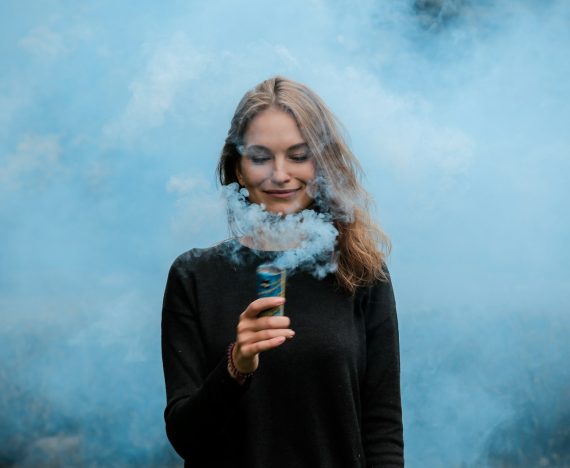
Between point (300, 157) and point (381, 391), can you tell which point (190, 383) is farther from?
point (300, 157)

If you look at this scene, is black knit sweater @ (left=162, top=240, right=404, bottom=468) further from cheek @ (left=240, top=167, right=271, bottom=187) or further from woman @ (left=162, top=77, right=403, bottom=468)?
cheek @ (left=240, top=167, right=271, bottom=187)

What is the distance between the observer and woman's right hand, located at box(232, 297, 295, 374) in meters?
1.61

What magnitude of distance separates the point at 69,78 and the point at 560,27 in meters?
1.82

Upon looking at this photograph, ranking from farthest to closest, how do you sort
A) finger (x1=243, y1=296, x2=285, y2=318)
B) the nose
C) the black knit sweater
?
1. the nose
2. the black knit sweater
3. finger (x1=243, y1=296, x2=285, y2=318)

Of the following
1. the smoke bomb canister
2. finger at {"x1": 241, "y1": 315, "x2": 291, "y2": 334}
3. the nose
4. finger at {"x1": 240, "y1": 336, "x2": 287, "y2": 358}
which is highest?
the nose

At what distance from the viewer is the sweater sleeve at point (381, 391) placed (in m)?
1.87

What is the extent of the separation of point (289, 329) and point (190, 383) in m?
0.25

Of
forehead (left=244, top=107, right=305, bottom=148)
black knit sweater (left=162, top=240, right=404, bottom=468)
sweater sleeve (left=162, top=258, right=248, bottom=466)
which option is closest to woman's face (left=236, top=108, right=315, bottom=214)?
forehead (left=244, top=107, right=305, bottom=148)

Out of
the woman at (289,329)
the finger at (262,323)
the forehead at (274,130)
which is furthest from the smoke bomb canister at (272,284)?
the forehead at (274,130)

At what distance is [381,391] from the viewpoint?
6.22 feet

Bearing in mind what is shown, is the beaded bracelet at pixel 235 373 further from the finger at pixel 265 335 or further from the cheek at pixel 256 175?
the cheek at pixel 256 175

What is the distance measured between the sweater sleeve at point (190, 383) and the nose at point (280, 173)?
26 cm

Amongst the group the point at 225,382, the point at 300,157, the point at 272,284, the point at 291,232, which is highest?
the point at 300,157

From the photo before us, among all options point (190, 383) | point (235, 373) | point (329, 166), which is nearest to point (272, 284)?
point (235, 373)
